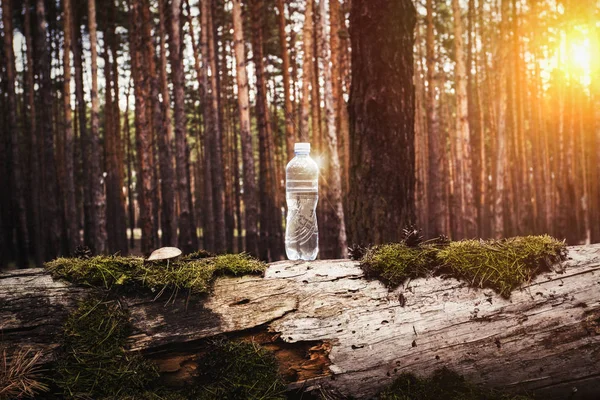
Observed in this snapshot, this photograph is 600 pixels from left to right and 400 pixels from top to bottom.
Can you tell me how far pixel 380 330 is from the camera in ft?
8.35

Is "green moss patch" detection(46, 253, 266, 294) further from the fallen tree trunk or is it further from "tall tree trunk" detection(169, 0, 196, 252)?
"tall tree trunk" detection(169, 0, 196, 252)

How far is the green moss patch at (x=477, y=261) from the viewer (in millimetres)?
2621

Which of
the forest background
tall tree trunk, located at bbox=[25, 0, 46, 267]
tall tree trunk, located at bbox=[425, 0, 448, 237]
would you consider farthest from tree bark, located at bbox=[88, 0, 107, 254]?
tall tree trunk, located at bbox=[425, 0, 448, 237]

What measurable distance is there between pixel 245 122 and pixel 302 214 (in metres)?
9.14

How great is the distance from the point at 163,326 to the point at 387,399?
133 cm

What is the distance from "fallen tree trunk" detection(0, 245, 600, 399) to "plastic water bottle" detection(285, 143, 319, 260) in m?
1.70

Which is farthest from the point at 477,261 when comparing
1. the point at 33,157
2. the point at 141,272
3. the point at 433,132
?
the point at 33,157

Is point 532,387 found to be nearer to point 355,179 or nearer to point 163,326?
point 163,326

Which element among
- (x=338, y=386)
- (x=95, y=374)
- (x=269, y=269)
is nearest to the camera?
(x=95, y=374)

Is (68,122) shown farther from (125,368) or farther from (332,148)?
(125,368)

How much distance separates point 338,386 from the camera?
245 centimetres

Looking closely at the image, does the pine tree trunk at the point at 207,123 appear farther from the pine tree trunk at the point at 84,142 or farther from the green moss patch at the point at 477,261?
the green moss patch at the point at 477,261

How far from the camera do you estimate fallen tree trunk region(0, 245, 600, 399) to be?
244cm

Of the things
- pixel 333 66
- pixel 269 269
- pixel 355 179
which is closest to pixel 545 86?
pixel 333 66
